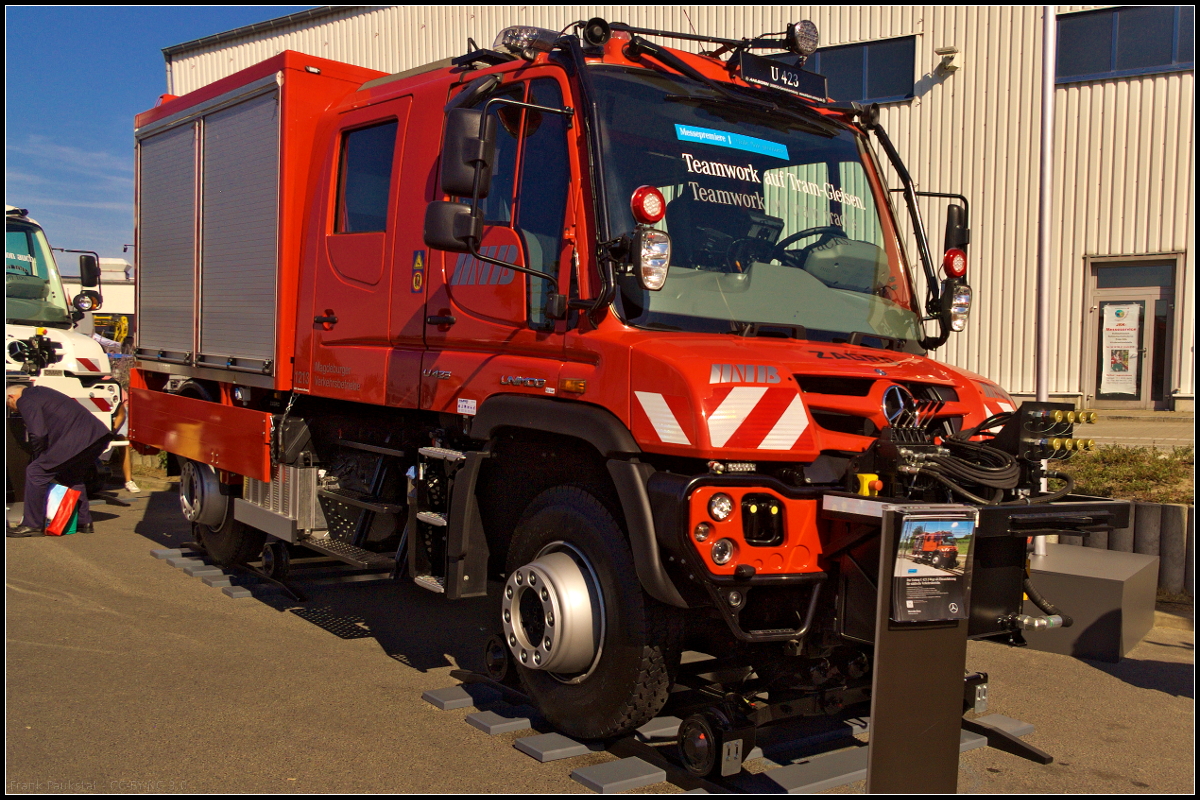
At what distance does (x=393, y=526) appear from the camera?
235 inches

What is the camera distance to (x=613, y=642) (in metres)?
4.01

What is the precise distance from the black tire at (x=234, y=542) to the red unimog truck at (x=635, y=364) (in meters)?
1.64

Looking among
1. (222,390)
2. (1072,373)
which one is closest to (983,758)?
(222,390)

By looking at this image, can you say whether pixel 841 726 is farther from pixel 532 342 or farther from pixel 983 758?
pixel 532 342

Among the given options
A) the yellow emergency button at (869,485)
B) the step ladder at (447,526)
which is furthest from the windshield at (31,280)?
the yellow emergency button at (869,485)

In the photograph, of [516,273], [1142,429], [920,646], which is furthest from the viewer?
[1142,429]

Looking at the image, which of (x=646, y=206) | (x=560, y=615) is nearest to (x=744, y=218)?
(x=646, y=206)

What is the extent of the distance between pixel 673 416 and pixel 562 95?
1634 mm

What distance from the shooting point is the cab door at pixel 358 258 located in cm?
549

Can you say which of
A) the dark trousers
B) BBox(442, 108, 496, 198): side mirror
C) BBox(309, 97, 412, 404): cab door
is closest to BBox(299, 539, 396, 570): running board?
BBox(309, 97, 412, 404): cab door

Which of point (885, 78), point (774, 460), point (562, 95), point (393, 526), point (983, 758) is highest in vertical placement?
point (885, 78)

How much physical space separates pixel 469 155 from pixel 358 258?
1.86 meters

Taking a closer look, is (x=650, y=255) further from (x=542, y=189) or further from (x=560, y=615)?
(x=560, y=615)

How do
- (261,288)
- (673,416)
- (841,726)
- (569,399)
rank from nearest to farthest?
1. (673,416)
2. (569,399)
3. (841,726)
4. (261,288)
